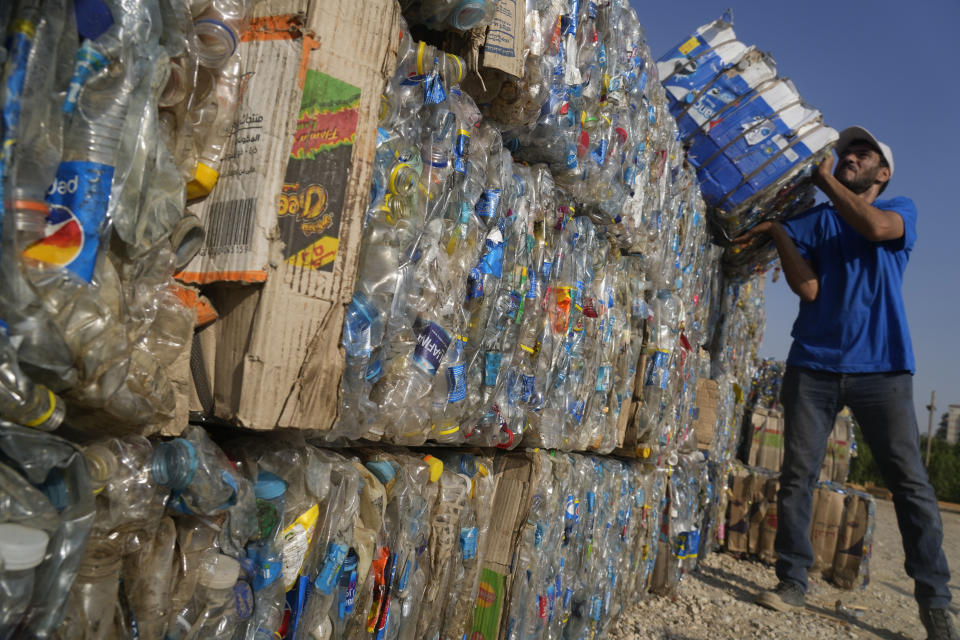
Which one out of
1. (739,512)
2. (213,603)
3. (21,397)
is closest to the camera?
(21,397)

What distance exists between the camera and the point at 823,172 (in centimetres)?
334

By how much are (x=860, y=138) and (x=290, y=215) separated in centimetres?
357

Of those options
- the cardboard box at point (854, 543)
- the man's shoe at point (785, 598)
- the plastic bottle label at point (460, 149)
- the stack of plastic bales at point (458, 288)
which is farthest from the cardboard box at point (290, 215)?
the cardboard box at point (854, 543)

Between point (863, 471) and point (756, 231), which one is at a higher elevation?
point (756, 231)

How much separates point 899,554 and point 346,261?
Result: 709 centimetres

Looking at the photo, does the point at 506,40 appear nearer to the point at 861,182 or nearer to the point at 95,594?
the point at 95,594

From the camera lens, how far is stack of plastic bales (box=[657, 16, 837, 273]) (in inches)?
126

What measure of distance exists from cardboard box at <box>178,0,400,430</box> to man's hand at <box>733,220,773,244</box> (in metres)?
3.37

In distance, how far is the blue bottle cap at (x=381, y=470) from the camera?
1113 mm

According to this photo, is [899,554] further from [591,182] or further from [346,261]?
[346,261]

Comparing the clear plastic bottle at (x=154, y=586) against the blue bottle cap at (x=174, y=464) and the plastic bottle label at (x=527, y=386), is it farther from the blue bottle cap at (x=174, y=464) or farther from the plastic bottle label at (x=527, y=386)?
the plastic bottle label at (x=527, y=386)

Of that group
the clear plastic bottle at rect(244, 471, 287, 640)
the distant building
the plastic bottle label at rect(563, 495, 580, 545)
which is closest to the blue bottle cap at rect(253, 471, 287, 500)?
the clear plastic bottle at rect(244, 471, 287, 640)

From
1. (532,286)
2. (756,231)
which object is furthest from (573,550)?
(756,231)

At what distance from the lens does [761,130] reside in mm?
3246
